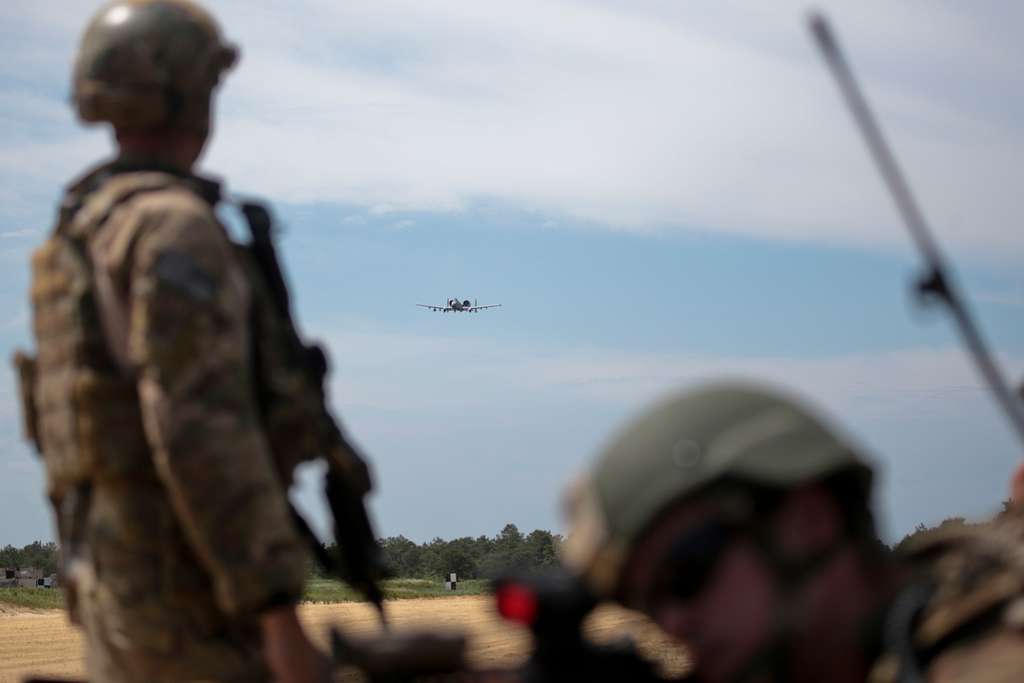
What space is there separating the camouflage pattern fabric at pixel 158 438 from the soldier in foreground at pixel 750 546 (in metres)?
1.91

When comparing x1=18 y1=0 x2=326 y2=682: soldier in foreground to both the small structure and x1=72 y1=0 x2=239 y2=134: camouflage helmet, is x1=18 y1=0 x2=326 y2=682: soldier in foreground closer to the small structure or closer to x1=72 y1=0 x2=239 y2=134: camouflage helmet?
x1=72 y1=0 x2=239 y2=134: camouflage helmet

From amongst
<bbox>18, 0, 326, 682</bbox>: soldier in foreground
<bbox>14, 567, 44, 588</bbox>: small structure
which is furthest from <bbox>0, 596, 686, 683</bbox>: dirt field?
<bbox>14, 567, 44, 588</bbox>: small structure

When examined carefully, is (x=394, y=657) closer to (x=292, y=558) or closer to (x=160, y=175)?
(x=292, y=558)

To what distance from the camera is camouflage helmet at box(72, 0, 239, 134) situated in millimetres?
4688

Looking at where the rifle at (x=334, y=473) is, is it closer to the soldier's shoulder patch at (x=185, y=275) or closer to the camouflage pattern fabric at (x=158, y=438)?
the camouflage pattern fabric at (x=158, y=438)

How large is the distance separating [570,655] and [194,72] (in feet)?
9.06

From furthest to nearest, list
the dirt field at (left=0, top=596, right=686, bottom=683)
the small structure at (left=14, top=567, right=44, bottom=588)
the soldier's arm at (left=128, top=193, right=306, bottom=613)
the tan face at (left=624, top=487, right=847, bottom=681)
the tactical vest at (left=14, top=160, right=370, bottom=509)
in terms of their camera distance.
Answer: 1. the small structure at (left=14, top=567, right=44, bottom=588)
2. the dirt field at (left=0, top=596, right=686, bottom=683)
3. the tactical vest at (left=14, top=160, right=370, bottom=509)
4. the soldier's arm at (left=128, top=193, right=306, bottom=613)
5. the tan face at (left=624, top=487, right=847, bottom=681)

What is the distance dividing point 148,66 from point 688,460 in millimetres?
2904

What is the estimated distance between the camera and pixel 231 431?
13.6ft

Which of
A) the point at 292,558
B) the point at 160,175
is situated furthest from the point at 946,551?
the point at 160,175

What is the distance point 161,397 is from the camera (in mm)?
4117

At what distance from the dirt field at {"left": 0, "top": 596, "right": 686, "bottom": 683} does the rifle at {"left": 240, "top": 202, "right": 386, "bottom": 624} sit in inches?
189

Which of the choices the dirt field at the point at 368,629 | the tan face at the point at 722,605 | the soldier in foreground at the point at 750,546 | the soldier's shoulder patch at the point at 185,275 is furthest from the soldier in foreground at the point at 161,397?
the dirt field at the point at 368,629

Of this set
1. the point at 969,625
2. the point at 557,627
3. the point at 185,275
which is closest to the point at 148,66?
the point at 185,275
